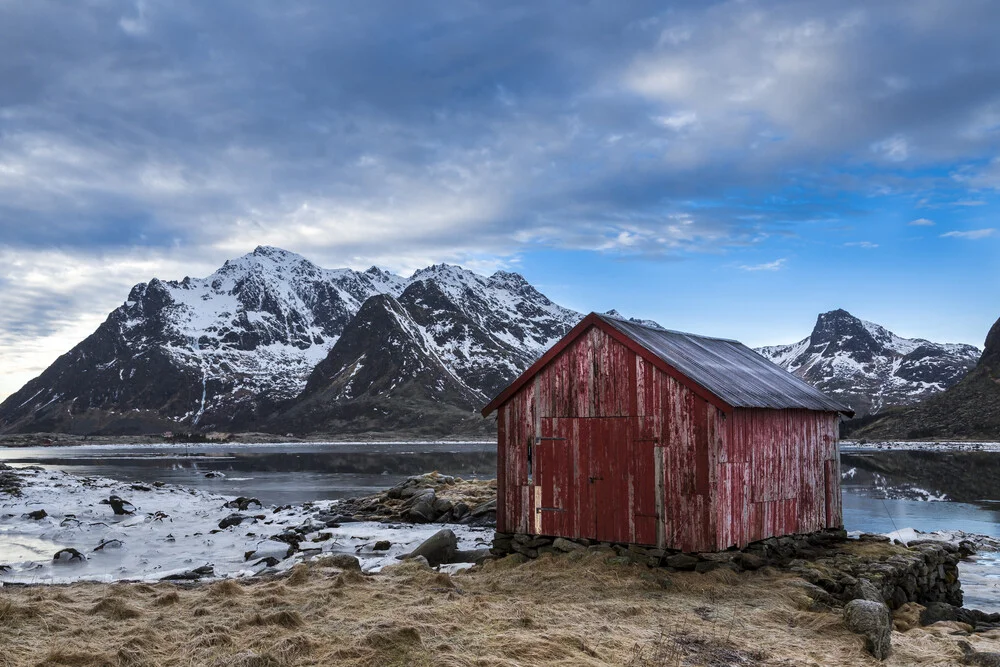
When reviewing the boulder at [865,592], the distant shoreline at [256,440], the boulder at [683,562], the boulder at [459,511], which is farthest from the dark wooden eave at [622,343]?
the distant shoreline at [256,440]

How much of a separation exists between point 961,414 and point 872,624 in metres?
129

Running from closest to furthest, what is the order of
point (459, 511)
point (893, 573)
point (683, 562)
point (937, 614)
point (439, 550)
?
point (937, 614) → point (683, 562) → point (893, 573) → point (439, 550) → point (459, 511)

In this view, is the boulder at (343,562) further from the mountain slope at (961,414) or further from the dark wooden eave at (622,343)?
the mountain slope at (961,414)

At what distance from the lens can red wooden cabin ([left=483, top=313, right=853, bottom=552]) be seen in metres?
14.9

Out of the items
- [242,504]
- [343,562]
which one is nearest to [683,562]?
[343,562]

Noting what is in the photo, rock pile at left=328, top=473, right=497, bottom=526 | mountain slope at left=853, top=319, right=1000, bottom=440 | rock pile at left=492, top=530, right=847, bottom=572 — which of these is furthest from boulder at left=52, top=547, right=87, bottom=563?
mountain slope at left=853, top=319, right=1000, bottom=440

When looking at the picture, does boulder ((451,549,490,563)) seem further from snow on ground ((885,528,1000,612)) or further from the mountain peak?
the mountain peak

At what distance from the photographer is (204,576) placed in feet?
56.0

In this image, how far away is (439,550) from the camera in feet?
60.4

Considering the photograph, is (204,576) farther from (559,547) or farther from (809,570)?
(809,570)

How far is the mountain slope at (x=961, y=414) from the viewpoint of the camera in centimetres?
11469

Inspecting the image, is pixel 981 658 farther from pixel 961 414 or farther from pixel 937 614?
pixel 961 414

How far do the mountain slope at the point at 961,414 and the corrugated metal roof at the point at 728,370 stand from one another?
107748 millimetres

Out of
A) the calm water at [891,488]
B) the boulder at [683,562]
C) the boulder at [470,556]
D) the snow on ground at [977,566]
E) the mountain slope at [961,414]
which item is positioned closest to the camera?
the boulder at [683,562]
